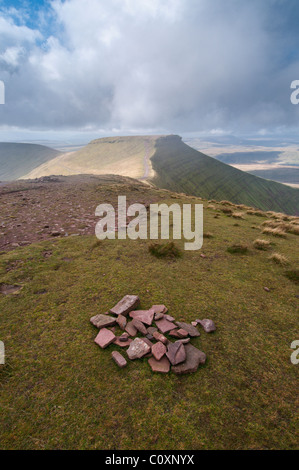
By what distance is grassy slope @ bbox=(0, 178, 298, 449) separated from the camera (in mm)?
3002

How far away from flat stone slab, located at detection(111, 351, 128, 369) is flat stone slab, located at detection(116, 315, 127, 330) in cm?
70

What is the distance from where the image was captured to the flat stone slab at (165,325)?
4.72m

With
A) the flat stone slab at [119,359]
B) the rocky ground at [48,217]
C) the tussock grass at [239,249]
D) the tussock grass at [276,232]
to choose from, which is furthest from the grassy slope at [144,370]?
the tussock grass at [276,232]

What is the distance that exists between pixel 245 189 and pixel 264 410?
170 m

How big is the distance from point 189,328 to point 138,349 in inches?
52.4

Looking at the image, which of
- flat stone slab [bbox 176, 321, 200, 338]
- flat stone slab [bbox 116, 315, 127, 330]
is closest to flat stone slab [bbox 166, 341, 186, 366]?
flat stone slab [bbox 176, 321, 200, 338]

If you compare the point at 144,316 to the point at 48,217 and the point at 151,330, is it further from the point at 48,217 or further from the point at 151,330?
the point at 48,217

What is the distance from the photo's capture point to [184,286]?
661 centimetres

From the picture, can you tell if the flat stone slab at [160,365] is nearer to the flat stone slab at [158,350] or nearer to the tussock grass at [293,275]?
the flat stone slab at [158,350]

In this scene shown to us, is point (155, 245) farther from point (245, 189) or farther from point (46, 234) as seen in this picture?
point (245, 189)

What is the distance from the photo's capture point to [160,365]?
3.99 meters

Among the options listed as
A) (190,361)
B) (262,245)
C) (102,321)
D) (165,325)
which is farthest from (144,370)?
(262,245)

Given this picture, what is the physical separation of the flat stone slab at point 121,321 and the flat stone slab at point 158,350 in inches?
36.9
